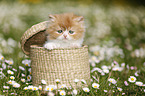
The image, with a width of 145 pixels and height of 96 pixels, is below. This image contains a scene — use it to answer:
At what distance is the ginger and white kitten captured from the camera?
2.41m

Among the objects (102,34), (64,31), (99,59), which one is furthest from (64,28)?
(102,34)

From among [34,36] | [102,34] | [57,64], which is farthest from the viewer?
[102,34]

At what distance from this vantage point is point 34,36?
105 inches

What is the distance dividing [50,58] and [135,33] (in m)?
3.86

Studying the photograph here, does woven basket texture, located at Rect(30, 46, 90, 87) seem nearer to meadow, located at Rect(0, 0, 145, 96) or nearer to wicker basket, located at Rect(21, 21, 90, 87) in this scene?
wicker basket, located at Rect(21, 21, 90, 87)

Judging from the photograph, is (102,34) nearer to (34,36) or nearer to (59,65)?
(34,36)

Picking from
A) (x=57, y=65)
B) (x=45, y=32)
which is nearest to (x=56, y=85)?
(x=57, y=65)

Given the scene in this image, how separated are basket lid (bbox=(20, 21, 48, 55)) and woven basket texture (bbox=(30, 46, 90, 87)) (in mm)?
194

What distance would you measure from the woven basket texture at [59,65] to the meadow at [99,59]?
11 cm

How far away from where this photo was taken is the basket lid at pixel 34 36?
2.42 metres

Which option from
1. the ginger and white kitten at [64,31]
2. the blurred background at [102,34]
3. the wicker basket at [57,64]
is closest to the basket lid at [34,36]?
the wicker basket at [57,64]

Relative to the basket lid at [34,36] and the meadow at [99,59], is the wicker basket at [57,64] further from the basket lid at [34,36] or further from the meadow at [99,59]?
the meadow at [99,59]

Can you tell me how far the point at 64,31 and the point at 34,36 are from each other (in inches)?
20.9

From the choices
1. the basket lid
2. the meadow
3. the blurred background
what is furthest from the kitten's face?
the blurred background
